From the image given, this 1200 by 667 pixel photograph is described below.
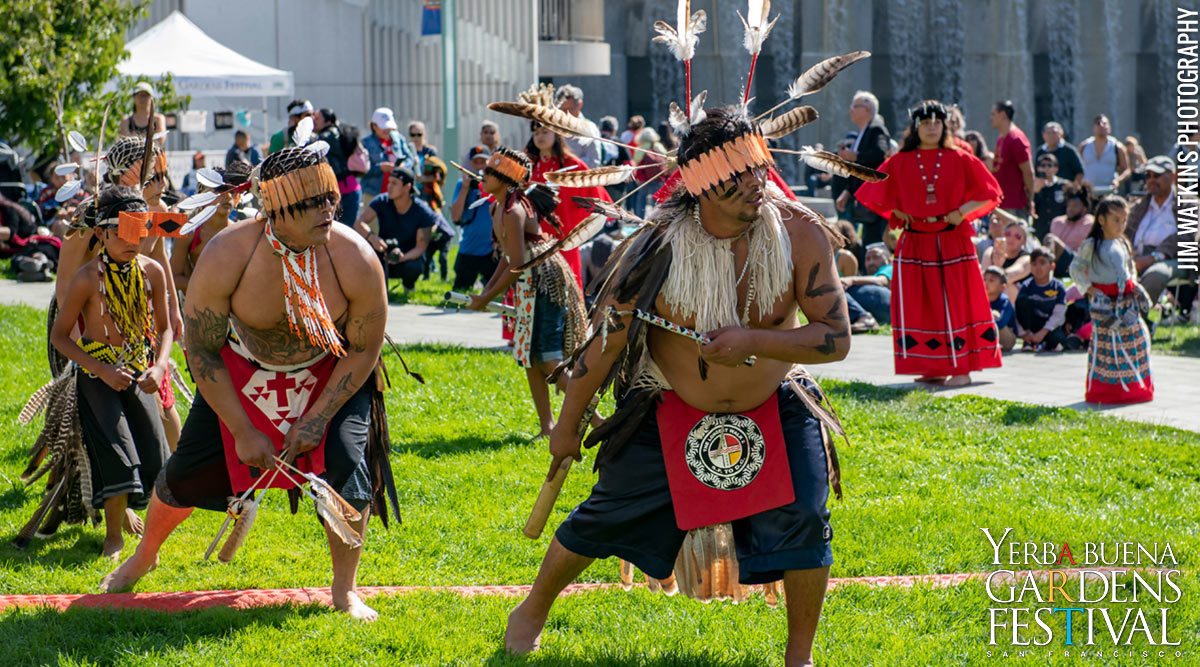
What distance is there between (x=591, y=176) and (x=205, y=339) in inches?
58.3

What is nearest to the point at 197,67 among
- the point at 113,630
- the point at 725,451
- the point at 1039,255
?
the point at 1039,255

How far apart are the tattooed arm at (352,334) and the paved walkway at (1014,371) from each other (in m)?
5.58

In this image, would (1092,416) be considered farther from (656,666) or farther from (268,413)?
(268,413)

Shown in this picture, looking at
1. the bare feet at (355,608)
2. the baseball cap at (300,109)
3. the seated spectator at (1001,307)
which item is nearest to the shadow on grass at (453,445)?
the bare feet at (355,608)

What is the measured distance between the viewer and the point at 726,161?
4.15 meters

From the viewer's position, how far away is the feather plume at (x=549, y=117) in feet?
13.9

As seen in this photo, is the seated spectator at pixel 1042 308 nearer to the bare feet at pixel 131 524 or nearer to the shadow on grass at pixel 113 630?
the bare feet at pixel 131 524

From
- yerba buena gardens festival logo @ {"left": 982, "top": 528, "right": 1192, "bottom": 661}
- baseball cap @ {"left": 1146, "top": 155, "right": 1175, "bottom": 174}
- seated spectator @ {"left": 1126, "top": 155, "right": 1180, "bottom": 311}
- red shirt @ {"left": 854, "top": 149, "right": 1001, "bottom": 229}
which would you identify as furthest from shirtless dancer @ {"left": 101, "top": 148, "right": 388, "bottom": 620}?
baseball cap @ {"left": 1146, "top": 155, "right": 1175, "bottom": 174}

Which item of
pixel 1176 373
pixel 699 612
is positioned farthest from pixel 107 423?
pixel 1176 373

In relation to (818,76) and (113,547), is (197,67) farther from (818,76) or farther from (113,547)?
(818,76)

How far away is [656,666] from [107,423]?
9.08 ft

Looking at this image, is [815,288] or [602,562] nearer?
[815,288]

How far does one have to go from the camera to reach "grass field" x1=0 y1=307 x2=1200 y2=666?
461cm

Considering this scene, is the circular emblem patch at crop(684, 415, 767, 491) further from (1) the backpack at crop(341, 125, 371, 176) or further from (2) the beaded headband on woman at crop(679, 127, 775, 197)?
(1) the backpack at crop(341, 125, 371, 176)
